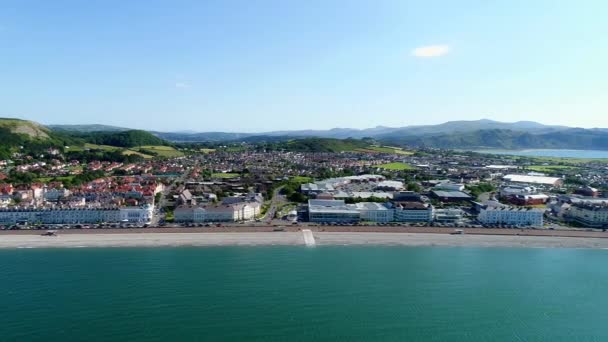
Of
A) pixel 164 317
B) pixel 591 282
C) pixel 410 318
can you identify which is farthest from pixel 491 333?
pixel 164 317

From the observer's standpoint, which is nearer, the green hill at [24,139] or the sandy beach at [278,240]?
the sandy beach at [278,240]

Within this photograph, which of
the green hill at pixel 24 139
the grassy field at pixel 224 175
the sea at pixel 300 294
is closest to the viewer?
the sea at pixel 300 294

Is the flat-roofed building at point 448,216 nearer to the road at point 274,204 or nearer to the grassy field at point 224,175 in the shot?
the road at point 274,204

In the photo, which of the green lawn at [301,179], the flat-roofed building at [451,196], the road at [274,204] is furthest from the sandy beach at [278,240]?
the green lawn at [301,179]

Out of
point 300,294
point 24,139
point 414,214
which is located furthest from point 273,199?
point 24,139

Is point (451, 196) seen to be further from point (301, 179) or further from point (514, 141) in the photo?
point (514, 141)

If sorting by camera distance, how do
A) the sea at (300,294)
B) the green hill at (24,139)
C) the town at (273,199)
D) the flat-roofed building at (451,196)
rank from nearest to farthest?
the sea at (300,294) → the town at (273,199) → the flat-roofed building at (451,196) → the green hill at (24,139)

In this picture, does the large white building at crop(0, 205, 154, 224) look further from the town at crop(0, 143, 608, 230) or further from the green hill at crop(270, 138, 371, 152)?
the green hill at crop(270, 138, 371, 152)
